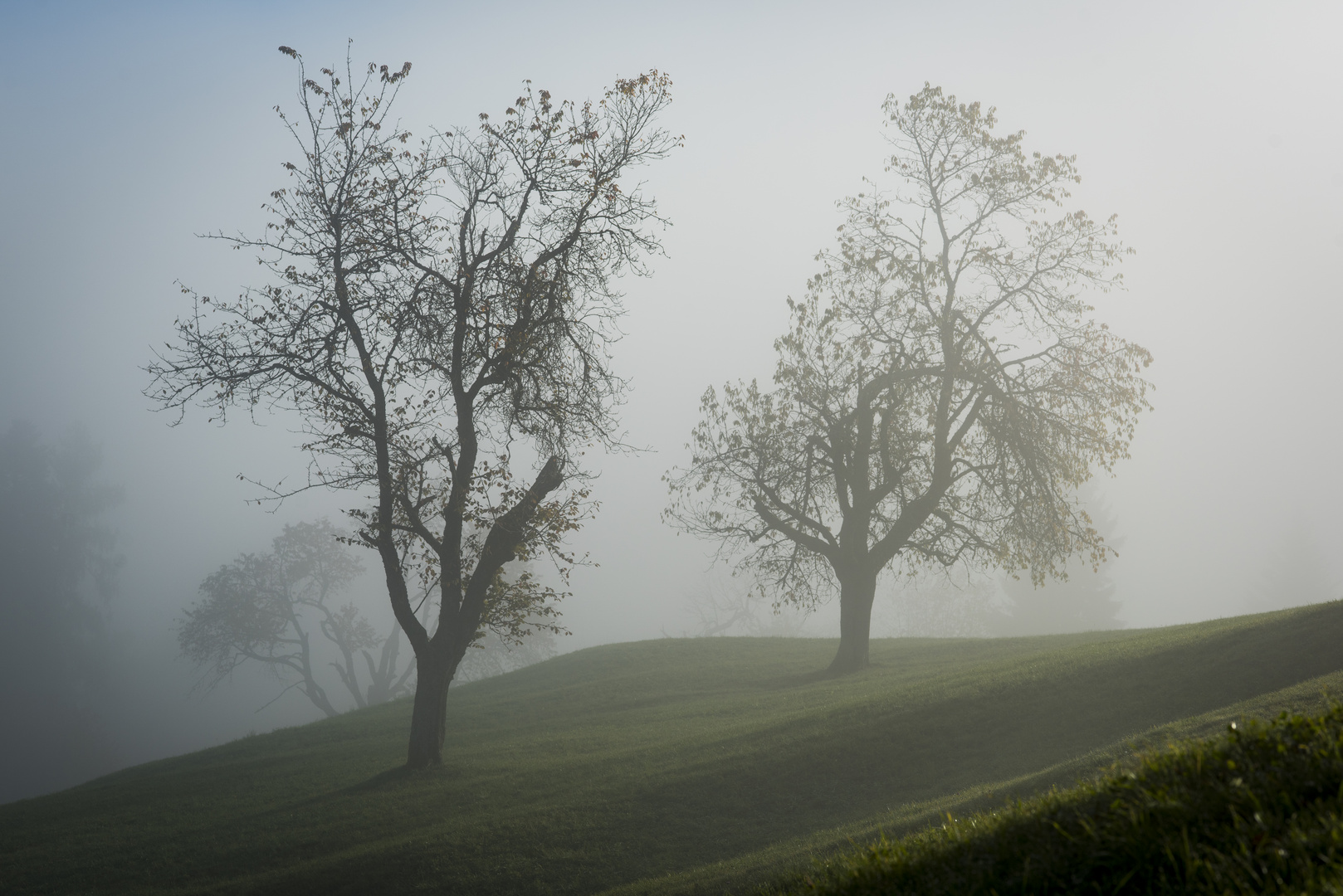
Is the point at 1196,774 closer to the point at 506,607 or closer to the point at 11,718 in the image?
the point at 506,607

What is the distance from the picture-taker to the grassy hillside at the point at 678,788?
1041cm

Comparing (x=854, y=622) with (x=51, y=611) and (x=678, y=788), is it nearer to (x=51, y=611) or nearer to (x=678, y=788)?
(x=678, y=788)

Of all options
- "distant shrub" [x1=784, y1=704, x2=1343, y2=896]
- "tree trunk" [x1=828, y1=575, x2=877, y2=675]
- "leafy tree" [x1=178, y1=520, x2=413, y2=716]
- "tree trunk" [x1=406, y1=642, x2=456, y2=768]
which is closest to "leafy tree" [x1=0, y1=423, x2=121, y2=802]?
"leafy tree" [x1=178, y1=520, x2=413, y2=716]

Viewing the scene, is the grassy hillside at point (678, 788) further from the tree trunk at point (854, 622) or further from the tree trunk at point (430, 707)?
the tree trunk at point (854, 622)

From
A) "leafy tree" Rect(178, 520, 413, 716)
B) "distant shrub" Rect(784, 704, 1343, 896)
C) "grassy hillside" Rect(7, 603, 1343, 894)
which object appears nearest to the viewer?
"distant shrub" Rect(784, 704, 1343, 896)

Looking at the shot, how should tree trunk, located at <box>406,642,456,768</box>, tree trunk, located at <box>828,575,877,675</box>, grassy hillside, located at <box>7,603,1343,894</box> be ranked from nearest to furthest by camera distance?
grassy hillside, located at <box>7,603,1343,894</box>
tree trunk, located at <box>406,642,456,768</box>
tree trunk, located at <box>828,575,877,675</box>

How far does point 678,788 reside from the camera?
13086mm

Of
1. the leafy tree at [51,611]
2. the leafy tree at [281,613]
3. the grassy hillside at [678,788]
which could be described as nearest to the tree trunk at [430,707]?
the grassy hillside at [678,788]

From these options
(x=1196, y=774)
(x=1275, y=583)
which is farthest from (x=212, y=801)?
(x=1275, y=583)

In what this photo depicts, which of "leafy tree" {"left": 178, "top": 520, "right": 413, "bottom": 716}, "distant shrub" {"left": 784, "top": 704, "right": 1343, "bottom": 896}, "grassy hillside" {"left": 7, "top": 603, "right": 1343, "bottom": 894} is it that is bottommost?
"grassy hillside" {"left": 7, "top": 603, "right": 1343, "bottom": 894}

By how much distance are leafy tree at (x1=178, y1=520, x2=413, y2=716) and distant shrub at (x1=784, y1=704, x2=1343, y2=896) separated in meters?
44.8

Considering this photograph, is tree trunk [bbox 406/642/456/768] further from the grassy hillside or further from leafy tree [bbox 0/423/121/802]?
leafy tree [bbox 0/423/121/802]

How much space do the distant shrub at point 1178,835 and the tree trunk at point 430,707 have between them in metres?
12.3

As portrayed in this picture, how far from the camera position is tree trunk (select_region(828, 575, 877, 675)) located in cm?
2372
